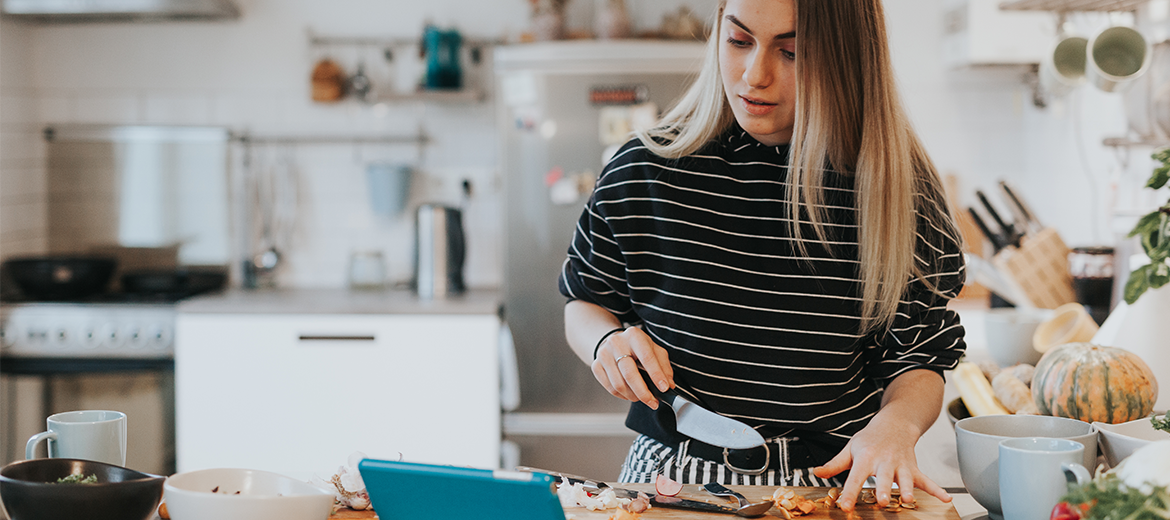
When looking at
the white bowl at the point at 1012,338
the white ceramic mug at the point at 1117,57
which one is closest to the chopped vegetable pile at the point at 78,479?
the white bowl at the point at 1012,338

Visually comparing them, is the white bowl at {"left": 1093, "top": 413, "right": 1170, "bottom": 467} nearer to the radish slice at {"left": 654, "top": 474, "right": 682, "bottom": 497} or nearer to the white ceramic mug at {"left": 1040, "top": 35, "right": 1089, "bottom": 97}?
the radish slice at {"left": 654, "top": 474, "right": 682, "bottom": 497}

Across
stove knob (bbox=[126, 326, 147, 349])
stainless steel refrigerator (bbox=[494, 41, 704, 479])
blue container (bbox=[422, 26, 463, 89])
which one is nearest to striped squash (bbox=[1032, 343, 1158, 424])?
stainless steel refrigerator (bbox=[494, 41, 704, 479])

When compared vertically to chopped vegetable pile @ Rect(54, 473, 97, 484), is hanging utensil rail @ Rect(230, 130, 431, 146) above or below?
above

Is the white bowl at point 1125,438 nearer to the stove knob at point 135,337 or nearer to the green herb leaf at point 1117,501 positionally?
the green herb leaf at point 1117,501

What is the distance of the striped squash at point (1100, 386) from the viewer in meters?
1.13

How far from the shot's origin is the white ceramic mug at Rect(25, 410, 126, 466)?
2.88 feet

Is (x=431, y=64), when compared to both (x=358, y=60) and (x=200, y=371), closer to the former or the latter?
(x=358, y=60)

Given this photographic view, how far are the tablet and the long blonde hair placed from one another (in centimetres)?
55

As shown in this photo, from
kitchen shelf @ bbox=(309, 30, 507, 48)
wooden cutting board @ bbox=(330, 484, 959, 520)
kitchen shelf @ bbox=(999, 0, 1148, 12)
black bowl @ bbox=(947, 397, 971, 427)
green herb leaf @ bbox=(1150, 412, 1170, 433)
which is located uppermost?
kitchen shelf @ bbox=(309, 30, 507, 48)

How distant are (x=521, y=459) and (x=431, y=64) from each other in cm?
137

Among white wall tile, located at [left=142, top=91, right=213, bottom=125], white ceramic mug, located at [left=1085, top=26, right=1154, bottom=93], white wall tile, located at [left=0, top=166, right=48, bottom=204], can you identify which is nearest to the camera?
white ceramic mug, located at [left=1085, top=26, right=1154, bottom=93]

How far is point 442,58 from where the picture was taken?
129 inches

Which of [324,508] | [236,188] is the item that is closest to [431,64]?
[236,188]

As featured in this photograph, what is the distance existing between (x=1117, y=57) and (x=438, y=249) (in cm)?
200
